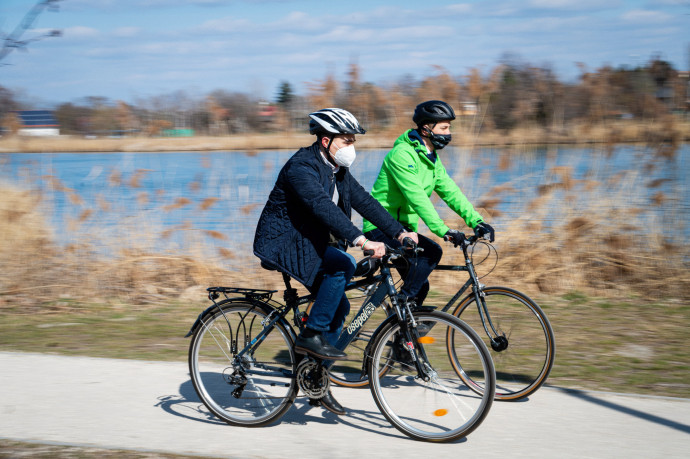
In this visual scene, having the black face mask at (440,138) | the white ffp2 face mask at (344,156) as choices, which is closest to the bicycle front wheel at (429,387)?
the white ffp2 face mask at (344,156)

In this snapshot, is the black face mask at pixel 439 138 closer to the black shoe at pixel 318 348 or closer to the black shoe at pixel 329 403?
the black shoe at pixel 318 348

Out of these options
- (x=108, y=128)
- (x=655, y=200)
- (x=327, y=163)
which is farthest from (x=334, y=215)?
(x=108, y=128)

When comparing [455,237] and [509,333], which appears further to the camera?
[509,333]

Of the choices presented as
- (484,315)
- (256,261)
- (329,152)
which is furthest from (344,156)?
(256,261)

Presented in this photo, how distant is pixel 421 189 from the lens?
496cm

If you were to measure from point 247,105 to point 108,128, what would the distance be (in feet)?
7.23

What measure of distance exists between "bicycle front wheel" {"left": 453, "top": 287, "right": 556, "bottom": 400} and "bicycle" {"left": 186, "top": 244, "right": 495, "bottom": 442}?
30cm

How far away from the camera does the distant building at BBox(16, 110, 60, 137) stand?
10.2m

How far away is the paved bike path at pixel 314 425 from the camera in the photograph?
3.76 m

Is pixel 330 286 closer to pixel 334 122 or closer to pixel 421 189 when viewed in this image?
pixel 334 122

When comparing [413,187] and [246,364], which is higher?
[413,187]

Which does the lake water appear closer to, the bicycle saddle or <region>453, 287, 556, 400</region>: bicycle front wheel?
<region>453, 287, 556, 400</region>: bicycle front wheel

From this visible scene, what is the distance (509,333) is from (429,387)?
91 cm

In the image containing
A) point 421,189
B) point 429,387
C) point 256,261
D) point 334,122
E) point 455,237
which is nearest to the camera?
point 334,122
